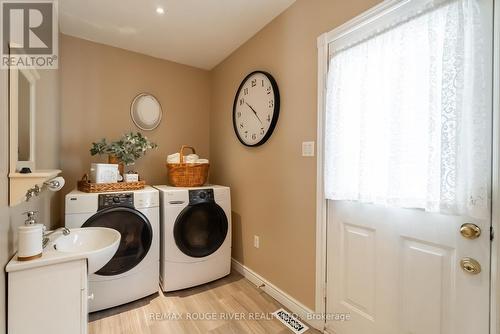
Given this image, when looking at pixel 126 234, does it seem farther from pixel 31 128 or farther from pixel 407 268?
pixel 407 268

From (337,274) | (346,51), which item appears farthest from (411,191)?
(346,51)

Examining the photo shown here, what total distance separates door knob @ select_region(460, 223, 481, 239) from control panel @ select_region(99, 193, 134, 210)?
2142 mm

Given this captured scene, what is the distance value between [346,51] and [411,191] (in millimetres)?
921

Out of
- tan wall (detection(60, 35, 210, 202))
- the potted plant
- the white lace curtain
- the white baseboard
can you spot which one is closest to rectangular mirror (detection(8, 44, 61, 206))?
tan wall (detection(60, 35, 210, 202))

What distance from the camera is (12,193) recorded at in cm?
107

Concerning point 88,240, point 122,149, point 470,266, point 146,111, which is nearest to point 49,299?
point 88,240

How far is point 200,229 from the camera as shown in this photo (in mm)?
2281

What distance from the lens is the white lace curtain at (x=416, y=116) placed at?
93 cm

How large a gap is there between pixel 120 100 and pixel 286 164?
6.54 feet

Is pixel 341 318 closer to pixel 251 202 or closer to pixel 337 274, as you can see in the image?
pixel 337 274

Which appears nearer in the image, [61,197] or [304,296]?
[304,296]

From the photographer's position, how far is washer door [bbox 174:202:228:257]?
6.95ft

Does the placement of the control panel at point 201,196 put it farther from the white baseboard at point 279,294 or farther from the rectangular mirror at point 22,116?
the rectangular mirror at point 22,116

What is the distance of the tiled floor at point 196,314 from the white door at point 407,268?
453 millimetres
